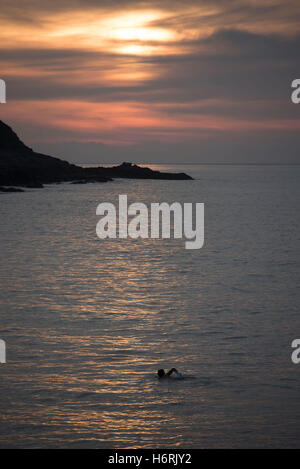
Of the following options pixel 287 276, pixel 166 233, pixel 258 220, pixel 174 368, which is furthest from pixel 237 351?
pixel 258 220

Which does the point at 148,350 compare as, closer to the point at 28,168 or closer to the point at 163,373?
the point at 163,373

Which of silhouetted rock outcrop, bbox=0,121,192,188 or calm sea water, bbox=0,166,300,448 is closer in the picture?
calm sea water, bbox=0,166,300,448

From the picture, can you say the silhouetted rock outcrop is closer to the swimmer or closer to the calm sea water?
the calm sea water

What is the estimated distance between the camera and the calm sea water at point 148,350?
37.2 feet

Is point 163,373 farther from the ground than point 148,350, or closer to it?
closer to it

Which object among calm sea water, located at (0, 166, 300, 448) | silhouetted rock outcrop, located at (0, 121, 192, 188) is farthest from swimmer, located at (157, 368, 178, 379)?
silhouetted rock outcrop, located at (0, 121, 192, 188)

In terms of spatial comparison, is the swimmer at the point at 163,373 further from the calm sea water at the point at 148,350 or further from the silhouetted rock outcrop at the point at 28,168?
the silhouetted rock outcrop at the point at 28,168

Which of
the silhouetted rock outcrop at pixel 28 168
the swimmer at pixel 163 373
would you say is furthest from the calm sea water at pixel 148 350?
the silhouetted rock outcrop at pixel 28 168

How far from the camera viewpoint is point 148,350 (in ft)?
52.5

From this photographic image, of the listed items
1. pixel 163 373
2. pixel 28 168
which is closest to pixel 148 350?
pixel 163 373

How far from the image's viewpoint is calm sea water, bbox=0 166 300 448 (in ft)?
37.2

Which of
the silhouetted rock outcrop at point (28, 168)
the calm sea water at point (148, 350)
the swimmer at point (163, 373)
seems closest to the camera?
the calm sea water at point (148, 350)

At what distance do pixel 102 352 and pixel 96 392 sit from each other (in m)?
2.82

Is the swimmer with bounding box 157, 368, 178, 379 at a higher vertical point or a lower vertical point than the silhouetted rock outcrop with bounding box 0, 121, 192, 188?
lower
